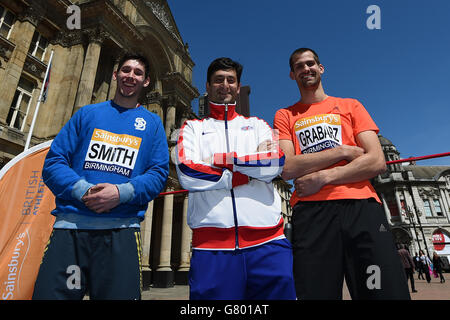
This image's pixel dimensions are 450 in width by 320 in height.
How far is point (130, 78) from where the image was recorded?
2832mm

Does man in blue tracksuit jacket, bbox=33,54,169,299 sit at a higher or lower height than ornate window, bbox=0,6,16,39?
lower

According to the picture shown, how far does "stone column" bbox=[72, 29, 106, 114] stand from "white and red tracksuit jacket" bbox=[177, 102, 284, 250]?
42.3 feet

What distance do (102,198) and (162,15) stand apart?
2429 cm

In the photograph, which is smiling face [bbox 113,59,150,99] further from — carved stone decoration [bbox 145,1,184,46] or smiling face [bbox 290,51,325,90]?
carved stone decoration [bbox 145,1,184,46]

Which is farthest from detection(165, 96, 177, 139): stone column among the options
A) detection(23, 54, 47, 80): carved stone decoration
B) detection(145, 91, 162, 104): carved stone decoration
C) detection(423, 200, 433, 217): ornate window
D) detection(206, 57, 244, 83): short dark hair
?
detection(423, 200, 433, 217): ornate window

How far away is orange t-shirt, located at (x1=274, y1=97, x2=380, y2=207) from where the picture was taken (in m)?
2.57

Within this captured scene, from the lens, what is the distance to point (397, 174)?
50.2 m

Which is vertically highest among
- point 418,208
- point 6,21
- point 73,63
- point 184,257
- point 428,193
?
point 428,193

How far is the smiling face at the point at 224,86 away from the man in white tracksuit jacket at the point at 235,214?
14.4 inches

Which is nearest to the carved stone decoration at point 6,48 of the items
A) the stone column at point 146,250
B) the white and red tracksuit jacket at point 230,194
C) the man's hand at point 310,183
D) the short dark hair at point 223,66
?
the stone column at point 146,250

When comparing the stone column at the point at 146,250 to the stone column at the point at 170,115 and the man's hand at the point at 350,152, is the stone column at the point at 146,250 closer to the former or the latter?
the stone column at the point at 170,115

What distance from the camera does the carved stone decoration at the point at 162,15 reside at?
20906 millimetres

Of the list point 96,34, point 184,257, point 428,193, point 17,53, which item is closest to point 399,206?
point 428,193

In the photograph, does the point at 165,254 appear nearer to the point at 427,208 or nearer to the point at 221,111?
the point at 221,111
